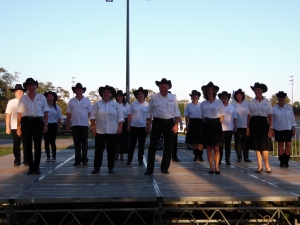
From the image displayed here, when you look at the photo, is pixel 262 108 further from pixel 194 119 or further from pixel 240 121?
pixel 194 119

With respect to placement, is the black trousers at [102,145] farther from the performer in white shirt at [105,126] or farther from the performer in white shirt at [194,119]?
the performer in white shirt at [194,119]

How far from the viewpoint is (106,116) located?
9.00m

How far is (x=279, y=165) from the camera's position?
35.5ft

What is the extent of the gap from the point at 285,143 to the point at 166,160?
10.5 ft

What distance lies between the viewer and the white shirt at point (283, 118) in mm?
10398

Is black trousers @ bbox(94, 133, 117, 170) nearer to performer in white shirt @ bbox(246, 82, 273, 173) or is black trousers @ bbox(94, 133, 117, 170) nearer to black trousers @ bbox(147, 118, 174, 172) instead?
black trousers @ bbox(147, 118, 174, 172)

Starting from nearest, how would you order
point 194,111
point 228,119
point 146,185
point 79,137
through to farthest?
point 146,185
point 79,137
point 228,119
point 194,111

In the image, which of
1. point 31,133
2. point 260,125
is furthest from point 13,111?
point 260,125

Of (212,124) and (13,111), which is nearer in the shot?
(212,124)

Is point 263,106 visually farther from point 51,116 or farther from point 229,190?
point 51,116

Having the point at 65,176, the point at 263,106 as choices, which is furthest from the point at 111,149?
the point at 263,106

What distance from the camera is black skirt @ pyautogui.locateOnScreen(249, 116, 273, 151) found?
9.14 meters

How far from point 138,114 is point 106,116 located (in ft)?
6.02

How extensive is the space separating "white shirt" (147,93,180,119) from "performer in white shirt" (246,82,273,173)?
69.0 inches
